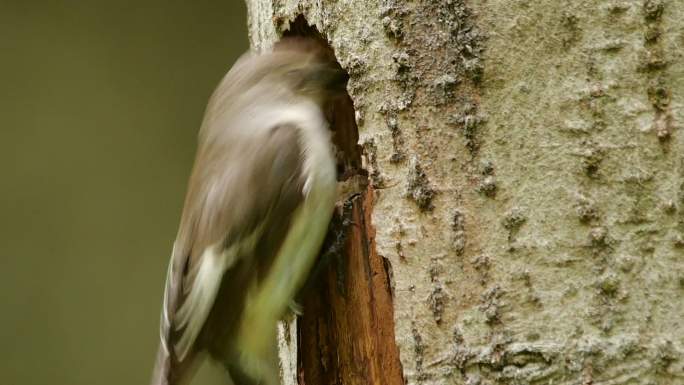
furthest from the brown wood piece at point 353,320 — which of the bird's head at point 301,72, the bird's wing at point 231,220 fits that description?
the bird's head at point 301,72

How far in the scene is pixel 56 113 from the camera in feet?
13.5

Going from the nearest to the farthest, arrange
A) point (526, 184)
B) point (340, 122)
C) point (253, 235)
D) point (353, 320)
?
point (526, 184) < point (353, 320) < point (253, 235) < point (340, 122)

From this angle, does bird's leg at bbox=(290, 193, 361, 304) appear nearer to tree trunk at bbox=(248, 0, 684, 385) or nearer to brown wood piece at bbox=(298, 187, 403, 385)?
brown wood piece at bbox=(298, 187, 403, 385)

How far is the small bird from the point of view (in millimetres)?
1796

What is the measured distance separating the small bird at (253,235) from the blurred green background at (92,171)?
225cm

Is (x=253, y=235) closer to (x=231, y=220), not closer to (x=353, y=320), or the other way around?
(x=231, y=220)

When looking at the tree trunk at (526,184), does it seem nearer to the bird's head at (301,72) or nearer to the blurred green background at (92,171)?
the bird's head at (301,72)

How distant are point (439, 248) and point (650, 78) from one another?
0.35 m

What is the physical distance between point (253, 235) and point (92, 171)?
2478mm

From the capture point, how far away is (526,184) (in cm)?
137

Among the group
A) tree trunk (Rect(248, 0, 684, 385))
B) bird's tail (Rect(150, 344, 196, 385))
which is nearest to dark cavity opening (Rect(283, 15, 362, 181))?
tree trunk (Rect(248, 0, 684, 385))

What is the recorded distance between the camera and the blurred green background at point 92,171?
4.05 metres

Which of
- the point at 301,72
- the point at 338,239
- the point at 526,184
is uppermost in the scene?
the point at 301,72

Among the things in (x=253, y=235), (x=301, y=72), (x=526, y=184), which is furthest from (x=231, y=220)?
(x=526, y=184)
